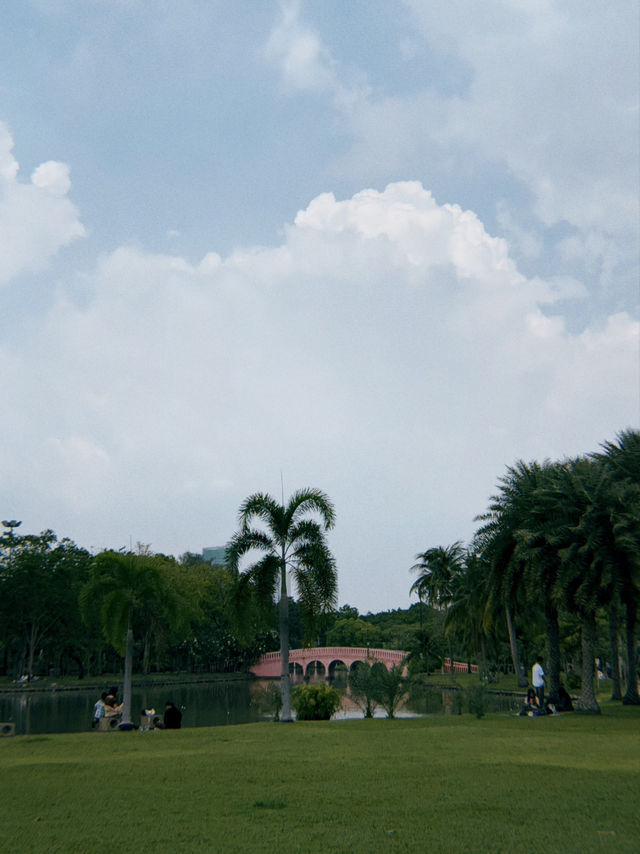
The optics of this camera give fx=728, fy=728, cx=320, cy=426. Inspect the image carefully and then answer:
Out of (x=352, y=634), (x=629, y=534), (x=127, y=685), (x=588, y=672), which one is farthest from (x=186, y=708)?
(x=352, y=634)

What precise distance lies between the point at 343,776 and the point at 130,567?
1598 centimetres

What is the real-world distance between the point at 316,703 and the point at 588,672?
8856 millimetres

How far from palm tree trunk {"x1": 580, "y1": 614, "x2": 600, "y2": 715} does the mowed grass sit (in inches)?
350

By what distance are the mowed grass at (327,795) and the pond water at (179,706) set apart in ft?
33.0

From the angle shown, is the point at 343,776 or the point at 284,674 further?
the point at 284,674

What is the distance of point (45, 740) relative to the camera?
1578cm

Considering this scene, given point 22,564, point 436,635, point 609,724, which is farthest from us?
point 436,635

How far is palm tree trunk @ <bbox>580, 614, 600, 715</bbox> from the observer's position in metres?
22.7

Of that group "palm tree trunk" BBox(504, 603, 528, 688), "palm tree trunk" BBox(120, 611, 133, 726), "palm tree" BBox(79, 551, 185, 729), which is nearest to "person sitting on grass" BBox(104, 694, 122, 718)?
→ "palm tree trunk" BBox(120, 611, 133, 726)

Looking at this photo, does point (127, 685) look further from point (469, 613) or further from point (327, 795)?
point (469, 613)

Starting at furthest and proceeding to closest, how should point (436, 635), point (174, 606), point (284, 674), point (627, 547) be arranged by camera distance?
1. point (436, 635)
2. point (174, 606)
3. point (284, 674)
4. point (627, 547)

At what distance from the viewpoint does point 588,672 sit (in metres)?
23.6

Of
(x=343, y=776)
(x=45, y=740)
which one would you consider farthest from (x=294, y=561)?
(x=343, y=776)

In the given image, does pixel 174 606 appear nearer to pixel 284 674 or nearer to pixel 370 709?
pixel 284 674
